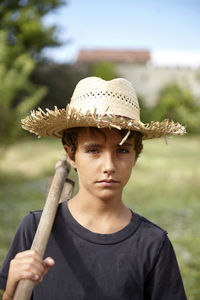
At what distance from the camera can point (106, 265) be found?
80.7 inches

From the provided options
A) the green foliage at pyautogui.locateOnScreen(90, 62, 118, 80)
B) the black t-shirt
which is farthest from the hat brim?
the green foliage at pyautogui.locateOnScreen(90, 62, 118, 80)

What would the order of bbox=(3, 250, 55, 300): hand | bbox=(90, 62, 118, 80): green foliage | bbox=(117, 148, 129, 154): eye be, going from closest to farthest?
bbox=(3, 250, 55, 300): hand → bbox=(117, 148, 129, 154): eye → bbox=(90, 62, 118, 80): green foliage

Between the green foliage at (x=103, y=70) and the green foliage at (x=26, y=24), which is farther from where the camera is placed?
the green foliage at (x=103, y=70)

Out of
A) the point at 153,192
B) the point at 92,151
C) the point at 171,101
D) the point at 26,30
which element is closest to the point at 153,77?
the point at 171,101

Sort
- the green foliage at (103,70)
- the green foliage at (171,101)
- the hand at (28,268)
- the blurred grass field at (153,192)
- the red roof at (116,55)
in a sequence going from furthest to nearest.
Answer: the red roof at (116,55) < the green foliage at (103,70) < the green foliage at (171,101) < the blurred grass field at (153,192) < the hand at (28,268)

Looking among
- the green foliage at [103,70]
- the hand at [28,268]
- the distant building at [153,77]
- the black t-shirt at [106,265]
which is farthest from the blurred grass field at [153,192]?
the distant building at [153,77]

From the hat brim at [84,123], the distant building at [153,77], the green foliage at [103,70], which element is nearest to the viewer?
the hat brim at [84,123]

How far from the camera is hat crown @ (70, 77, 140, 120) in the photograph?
2.11m

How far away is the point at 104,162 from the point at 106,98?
328mm

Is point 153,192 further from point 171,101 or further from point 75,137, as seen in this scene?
point 171,101

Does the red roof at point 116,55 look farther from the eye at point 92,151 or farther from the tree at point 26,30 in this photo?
the eye at point 92,151

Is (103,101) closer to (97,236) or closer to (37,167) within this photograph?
(97,236)

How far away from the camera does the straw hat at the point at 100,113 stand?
2.00 metres

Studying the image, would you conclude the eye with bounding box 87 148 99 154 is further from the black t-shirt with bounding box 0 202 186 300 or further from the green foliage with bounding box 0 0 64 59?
the green foliage with bounding box 0 0 64 59
